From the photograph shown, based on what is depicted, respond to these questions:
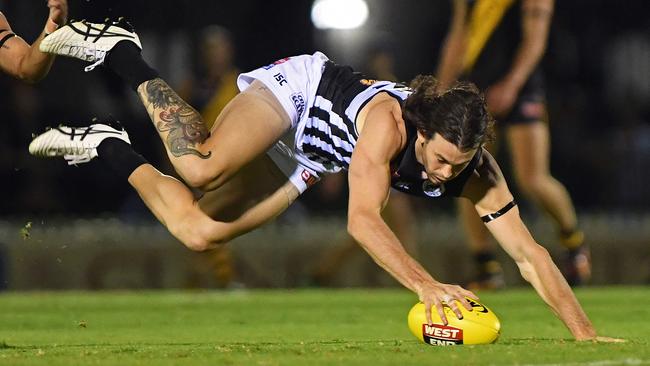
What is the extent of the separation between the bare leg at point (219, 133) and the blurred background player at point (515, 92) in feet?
12.4

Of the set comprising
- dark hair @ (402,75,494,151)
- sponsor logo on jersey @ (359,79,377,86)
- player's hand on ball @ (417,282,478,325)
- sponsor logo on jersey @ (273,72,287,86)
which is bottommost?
player's hand on ball @ (417,282,478,325)

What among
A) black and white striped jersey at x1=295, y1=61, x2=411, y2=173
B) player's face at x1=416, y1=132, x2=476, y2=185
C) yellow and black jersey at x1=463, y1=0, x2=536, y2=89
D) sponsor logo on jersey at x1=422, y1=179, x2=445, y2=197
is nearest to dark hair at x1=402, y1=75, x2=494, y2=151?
player's face at x1=416, y1=132, x2=476, y2=185

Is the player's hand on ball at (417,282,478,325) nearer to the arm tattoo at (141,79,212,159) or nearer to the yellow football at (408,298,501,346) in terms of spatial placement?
the yellow football at (408,298,501,346)

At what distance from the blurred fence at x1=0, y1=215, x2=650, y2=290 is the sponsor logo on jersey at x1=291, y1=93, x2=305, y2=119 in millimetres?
5870

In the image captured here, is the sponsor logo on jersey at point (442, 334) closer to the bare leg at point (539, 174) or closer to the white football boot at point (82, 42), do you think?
the white football boot at point (82, 42)

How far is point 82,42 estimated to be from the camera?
337 inches

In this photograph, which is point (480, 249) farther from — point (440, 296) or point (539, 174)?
point (440, 296)

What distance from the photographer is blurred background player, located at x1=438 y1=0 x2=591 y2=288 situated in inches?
465

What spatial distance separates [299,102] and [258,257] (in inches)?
244

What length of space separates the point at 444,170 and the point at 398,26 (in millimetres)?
9956

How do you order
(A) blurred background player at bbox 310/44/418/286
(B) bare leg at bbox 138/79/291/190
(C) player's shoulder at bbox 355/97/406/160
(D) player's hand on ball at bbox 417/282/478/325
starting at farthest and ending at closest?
(A) blurred background player at bbox 310/44/418/286 < (B) bare leg at bbox 138/79/291/190 < (C) player's shoulder at bbox 355/97/406/160 < (D) player's hand on ball at bbox 417/282/478/325

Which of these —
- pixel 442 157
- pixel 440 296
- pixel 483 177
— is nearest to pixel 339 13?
pixel 483 177

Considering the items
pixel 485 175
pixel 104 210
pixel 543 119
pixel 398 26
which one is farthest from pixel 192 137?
pixel 398 26

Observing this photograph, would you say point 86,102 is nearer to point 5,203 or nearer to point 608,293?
point 5,203
